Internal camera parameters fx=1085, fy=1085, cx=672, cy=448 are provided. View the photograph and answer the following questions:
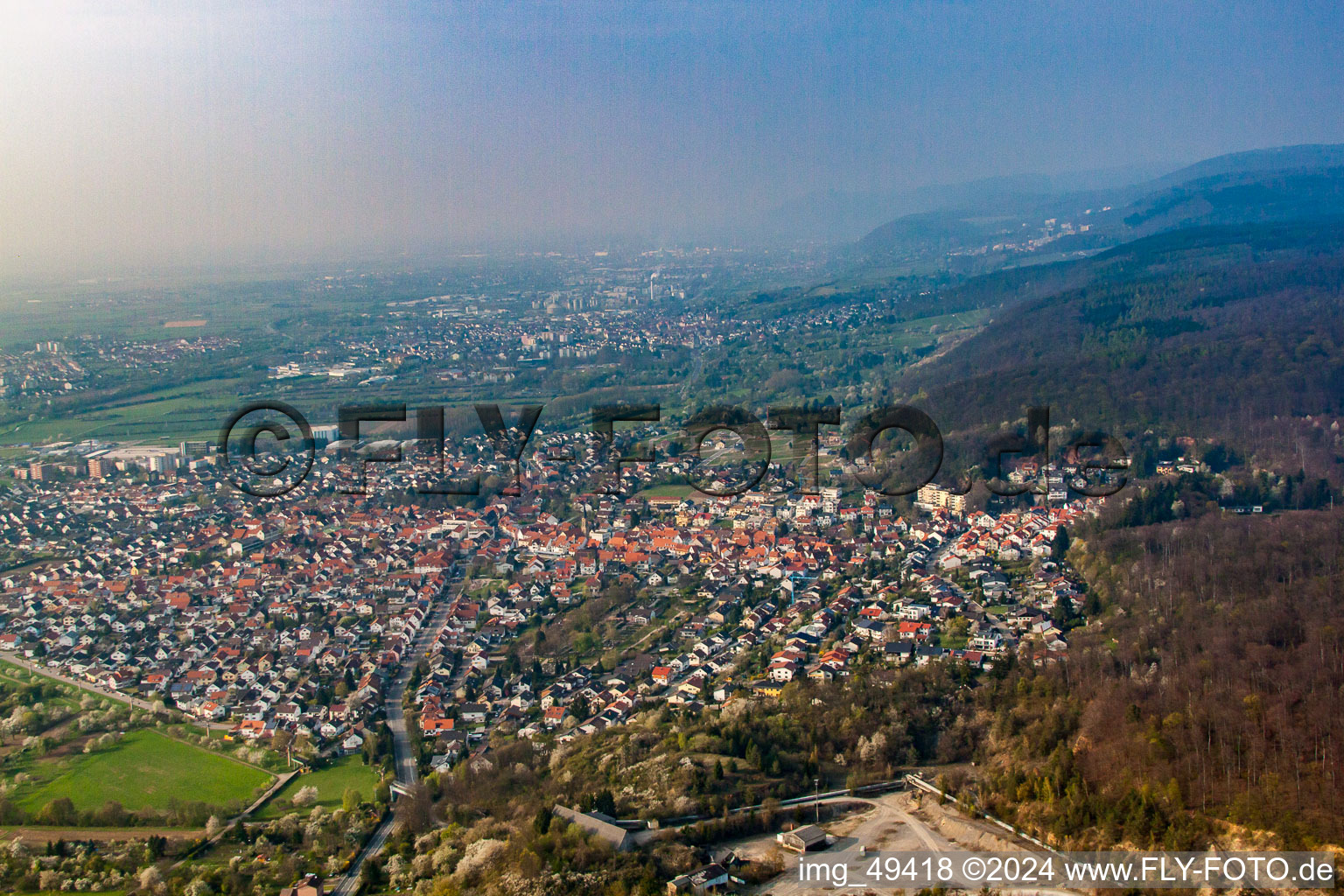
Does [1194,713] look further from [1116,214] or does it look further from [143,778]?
[1116,214]

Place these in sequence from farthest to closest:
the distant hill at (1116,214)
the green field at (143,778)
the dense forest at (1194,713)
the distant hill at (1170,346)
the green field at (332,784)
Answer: the distant hill at (1116,214), the distant hill at (1170,346), the green field at (143,778), the green field at (332,784), the dense forest at (1194,713)

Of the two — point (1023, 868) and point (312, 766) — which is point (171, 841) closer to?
point (312, 766)

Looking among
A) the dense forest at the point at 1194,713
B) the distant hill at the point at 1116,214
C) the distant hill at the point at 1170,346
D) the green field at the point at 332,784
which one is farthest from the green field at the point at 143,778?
the distant hill at the point at 1116,214

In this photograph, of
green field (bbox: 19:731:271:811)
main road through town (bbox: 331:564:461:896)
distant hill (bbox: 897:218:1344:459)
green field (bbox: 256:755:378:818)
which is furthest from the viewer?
distant hill (bbox: 897:218:1344:459)

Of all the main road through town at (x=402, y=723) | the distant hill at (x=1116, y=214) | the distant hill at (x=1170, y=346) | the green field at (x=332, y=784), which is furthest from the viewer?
the distant hill at (x=1116, y=214)

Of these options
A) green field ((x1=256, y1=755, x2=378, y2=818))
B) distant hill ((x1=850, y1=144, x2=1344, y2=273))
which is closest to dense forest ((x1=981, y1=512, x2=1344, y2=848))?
green field ((x1=256, y1=755, x2=378, y2=818))

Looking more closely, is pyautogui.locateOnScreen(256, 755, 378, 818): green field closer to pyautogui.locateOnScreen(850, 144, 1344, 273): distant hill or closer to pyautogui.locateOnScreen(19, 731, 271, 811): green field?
pyautogui.locateOnScreen(19, 731, 271, 811): green field

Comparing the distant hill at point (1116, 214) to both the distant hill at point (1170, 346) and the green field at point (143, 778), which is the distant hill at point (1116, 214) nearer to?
the distant hill at point (1170, 346)
